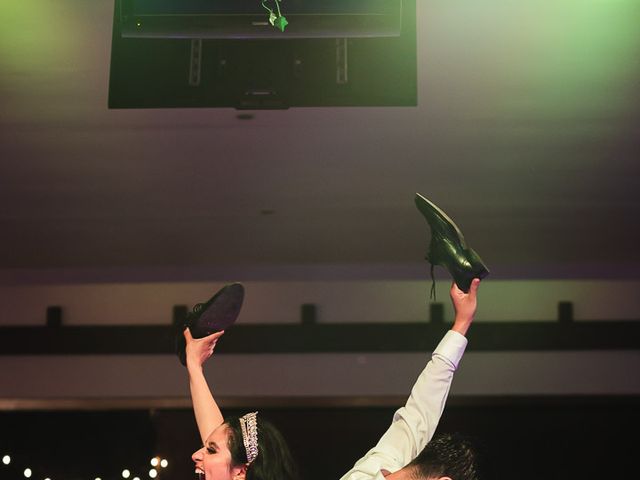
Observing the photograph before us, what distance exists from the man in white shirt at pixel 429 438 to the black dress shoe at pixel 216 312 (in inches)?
19.0

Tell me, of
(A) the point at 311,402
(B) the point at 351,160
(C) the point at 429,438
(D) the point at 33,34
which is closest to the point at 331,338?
(A) the point at 311,402

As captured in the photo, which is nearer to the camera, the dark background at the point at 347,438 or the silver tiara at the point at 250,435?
the silver tiara at the point at 250,435

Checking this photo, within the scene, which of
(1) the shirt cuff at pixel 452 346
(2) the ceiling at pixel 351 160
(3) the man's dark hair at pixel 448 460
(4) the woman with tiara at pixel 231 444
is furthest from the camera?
(2) the ceiling at pixel 351 160

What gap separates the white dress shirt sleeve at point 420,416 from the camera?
2.40 m

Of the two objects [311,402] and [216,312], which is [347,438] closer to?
[311,402]

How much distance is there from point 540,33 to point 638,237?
7.37 feet

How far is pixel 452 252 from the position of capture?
7.73 feet

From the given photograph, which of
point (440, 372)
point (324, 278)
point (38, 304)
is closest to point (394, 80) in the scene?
point (440, 372)

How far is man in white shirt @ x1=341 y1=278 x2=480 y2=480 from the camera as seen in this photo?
2.28 metres

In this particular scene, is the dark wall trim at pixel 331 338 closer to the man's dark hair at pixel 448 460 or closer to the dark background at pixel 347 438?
the dark background at pixel 347 438

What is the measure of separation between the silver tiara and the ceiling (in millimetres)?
1200

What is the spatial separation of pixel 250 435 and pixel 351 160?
5.29 ft

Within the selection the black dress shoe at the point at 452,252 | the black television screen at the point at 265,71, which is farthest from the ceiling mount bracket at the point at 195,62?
the black dress shoe at the point at 452,252

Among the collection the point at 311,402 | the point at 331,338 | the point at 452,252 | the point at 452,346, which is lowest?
the point at 311,402
